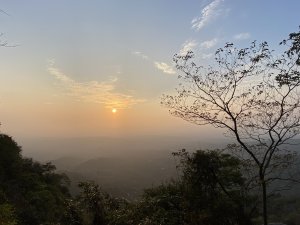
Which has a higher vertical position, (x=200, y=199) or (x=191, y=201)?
(x=200, y=199)

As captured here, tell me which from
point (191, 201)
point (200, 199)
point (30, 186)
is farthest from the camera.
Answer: point (30, 186)

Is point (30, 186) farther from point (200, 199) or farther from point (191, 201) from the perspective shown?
point (200, 199)

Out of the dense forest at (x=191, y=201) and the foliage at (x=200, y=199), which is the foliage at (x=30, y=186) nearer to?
the dense forest at (x=191, y=201)

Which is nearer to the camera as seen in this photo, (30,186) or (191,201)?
(191,201)

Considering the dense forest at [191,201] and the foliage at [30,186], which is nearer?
the dense forest at [191,201]

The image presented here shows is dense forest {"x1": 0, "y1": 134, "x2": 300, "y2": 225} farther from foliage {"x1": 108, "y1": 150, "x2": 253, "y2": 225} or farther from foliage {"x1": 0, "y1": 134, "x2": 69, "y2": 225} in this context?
foliage {"x1": 0, "y1": 134, "x2": 69, "y2": 225}

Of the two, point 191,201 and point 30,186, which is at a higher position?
point 191,201

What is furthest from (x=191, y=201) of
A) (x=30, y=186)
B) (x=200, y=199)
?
(x=30, y=186)

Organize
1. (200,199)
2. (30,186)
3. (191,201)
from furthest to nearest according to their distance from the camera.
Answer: (30,186)
(191,201)
(200,199)

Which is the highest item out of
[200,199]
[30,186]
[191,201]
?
[200,199]

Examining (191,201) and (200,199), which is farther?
(191,201)

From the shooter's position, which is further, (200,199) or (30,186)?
(30,186)

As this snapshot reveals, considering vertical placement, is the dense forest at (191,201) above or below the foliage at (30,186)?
above

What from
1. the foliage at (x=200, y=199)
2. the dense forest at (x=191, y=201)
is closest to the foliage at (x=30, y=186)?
the dense forest at (x=191, y=201)
